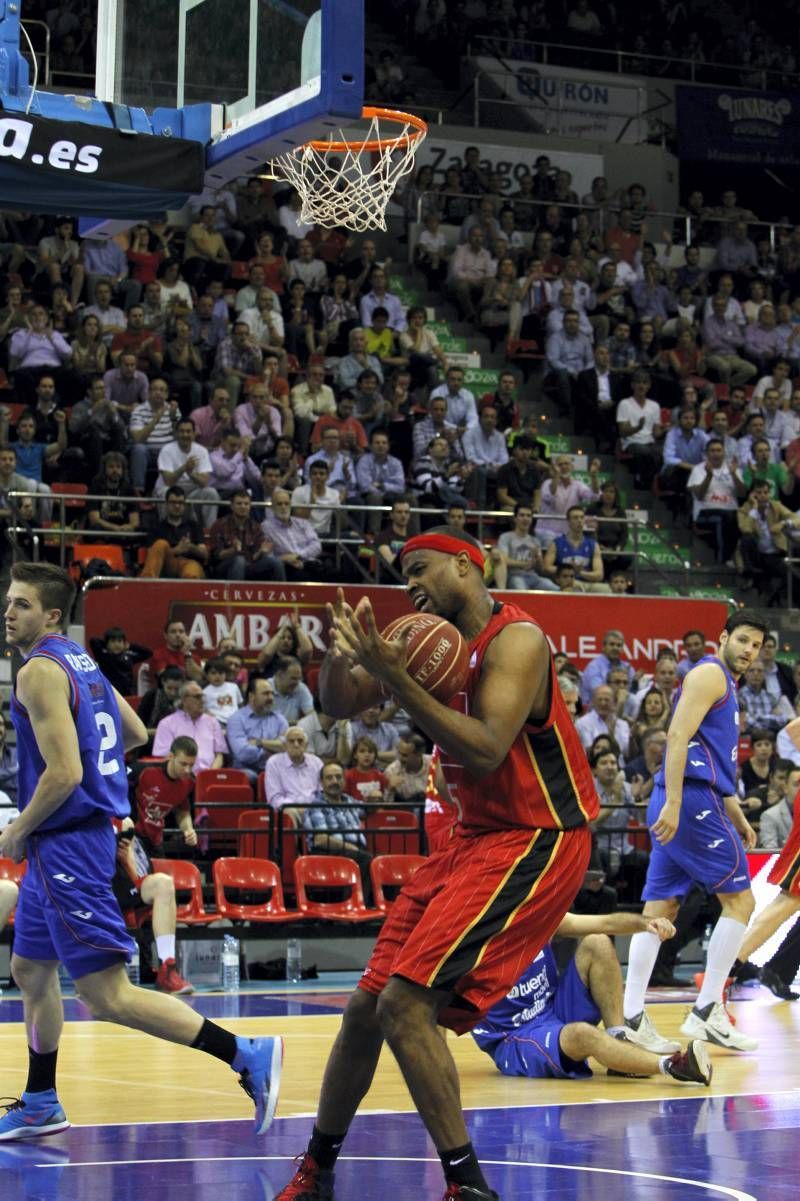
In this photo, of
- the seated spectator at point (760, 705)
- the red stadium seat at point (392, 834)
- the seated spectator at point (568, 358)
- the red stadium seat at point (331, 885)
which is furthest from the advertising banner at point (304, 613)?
the seated spectator at point (568, 358)

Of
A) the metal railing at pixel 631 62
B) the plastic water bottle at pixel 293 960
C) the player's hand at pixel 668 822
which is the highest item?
the metal railing at pixel 631 62

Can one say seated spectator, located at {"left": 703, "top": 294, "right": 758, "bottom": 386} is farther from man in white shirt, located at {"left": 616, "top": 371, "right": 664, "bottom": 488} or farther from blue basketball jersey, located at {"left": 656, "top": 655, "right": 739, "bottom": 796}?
blue basketball jersey, located at {"left": 656, "top": 655, "right": 739, "bottom": 796}

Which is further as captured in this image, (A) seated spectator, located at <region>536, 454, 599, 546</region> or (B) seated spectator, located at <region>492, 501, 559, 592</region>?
(A) seated spectator, located at <region>536, 454, 599, 546</region>

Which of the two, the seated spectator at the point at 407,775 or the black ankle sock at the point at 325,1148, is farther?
the seated spectator at the point at 407,775

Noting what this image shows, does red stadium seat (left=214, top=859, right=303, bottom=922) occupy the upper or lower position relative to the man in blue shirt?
lower

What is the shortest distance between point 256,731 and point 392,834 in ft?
4.70

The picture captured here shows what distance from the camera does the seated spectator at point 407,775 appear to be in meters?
15.1

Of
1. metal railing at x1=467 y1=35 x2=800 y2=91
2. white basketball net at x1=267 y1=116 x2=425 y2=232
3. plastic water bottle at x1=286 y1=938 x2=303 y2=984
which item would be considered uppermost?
metal railing at x1=467 y1=35 x2=800 y2=91

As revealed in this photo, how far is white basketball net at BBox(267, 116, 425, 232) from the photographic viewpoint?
1163cm

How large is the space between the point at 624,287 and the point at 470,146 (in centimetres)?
333

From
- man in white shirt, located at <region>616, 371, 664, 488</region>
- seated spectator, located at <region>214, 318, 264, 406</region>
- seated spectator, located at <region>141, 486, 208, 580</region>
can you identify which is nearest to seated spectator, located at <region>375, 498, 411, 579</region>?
seated spectator, located at <region>141, 486, 208, 580</region>

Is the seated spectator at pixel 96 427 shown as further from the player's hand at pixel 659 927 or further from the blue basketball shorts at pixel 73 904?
the blue basketball shorts at pixel 73 904

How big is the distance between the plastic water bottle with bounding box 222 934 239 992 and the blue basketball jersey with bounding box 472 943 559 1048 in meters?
4.61

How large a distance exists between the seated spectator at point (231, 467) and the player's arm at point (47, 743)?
435 inches
